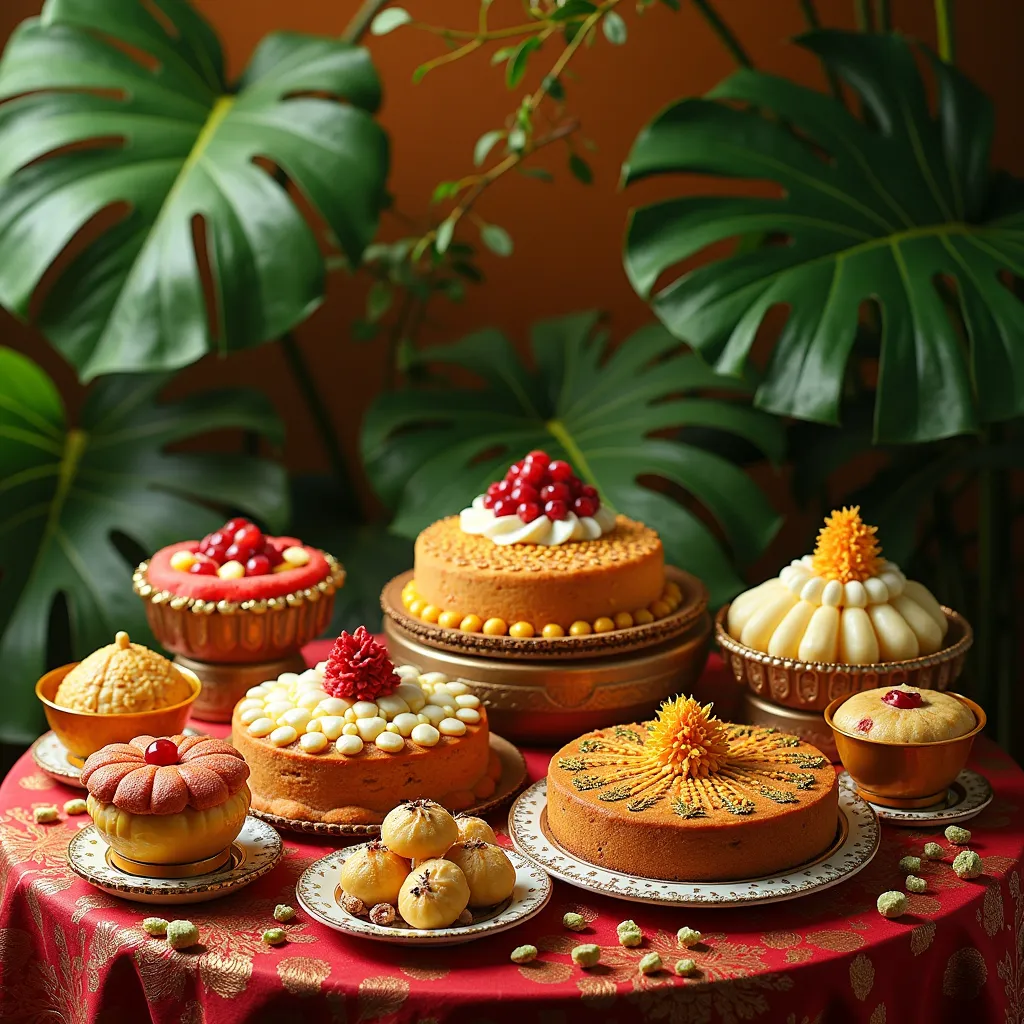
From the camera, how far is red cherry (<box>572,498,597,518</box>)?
189cm

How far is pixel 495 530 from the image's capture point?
1.87 meters

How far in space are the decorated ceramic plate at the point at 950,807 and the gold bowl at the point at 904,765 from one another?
0.03 feet

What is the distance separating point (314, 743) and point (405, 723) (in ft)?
0.35

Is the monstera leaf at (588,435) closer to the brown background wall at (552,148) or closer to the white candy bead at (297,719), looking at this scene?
the brown background wall at (552,148)

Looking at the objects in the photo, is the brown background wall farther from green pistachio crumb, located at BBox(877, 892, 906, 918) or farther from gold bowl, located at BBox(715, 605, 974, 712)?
green pistachio crumb, located at BBox(877, 892, 906, 918)

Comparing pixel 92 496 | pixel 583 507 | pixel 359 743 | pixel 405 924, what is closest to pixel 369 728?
pixel 359 743

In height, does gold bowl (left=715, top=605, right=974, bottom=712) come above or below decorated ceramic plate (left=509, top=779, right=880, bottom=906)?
above

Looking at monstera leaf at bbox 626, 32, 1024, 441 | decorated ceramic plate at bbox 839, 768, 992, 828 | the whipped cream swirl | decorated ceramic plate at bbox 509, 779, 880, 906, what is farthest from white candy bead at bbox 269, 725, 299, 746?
monstera leaf at bbox 626, 32, 1024, 441

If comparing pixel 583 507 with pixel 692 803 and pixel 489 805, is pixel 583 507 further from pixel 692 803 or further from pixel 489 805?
pixel 692 803

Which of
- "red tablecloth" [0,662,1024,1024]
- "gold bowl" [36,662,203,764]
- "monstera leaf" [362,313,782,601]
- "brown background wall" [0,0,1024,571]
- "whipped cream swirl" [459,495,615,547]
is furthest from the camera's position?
"brown background wall" [0,0,1024,571]

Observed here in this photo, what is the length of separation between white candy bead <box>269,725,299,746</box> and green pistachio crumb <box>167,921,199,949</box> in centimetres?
28

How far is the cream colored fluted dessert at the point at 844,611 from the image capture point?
5.50 ft

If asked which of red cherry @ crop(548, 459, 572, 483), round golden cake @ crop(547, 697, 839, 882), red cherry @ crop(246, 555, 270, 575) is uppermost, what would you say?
red cherry @ crop(548, 459, 572, 483)

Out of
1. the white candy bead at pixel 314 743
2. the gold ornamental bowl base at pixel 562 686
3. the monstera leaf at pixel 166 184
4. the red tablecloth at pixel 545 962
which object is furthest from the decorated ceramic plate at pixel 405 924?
the monstera leaf at pixel 166 184
